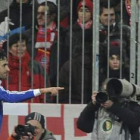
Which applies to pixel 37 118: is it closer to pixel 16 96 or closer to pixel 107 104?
pixel 16 96

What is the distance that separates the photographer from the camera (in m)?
10.6

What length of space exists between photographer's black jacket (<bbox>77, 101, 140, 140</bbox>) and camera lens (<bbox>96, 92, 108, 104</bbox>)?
20 centimetres

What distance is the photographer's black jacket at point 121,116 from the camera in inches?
418

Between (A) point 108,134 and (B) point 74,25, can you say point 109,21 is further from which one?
(A) point 108,134

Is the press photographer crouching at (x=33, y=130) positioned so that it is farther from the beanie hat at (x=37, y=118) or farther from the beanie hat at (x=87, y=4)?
the beanie hat at (x=87, y=4)

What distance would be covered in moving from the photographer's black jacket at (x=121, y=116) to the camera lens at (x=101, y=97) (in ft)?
0.66

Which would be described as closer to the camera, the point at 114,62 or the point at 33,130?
the point at 33,130

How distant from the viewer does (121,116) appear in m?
10.6

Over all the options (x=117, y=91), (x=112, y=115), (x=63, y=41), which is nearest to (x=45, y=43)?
(x=63, y=41)

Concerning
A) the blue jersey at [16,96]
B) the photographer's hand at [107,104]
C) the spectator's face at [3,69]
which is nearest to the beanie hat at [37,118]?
the blue jersey at [16,96]

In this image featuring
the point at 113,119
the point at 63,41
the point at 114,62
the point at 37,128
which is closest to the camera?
the point at 113,119

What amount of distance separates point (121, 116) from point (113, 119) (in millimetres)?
155

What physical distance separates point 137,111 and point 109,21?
1467mm

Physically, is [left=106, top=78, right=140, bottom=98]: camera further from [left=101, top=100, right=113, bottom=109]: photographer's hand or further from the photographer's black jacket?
the photographer's black jacket
